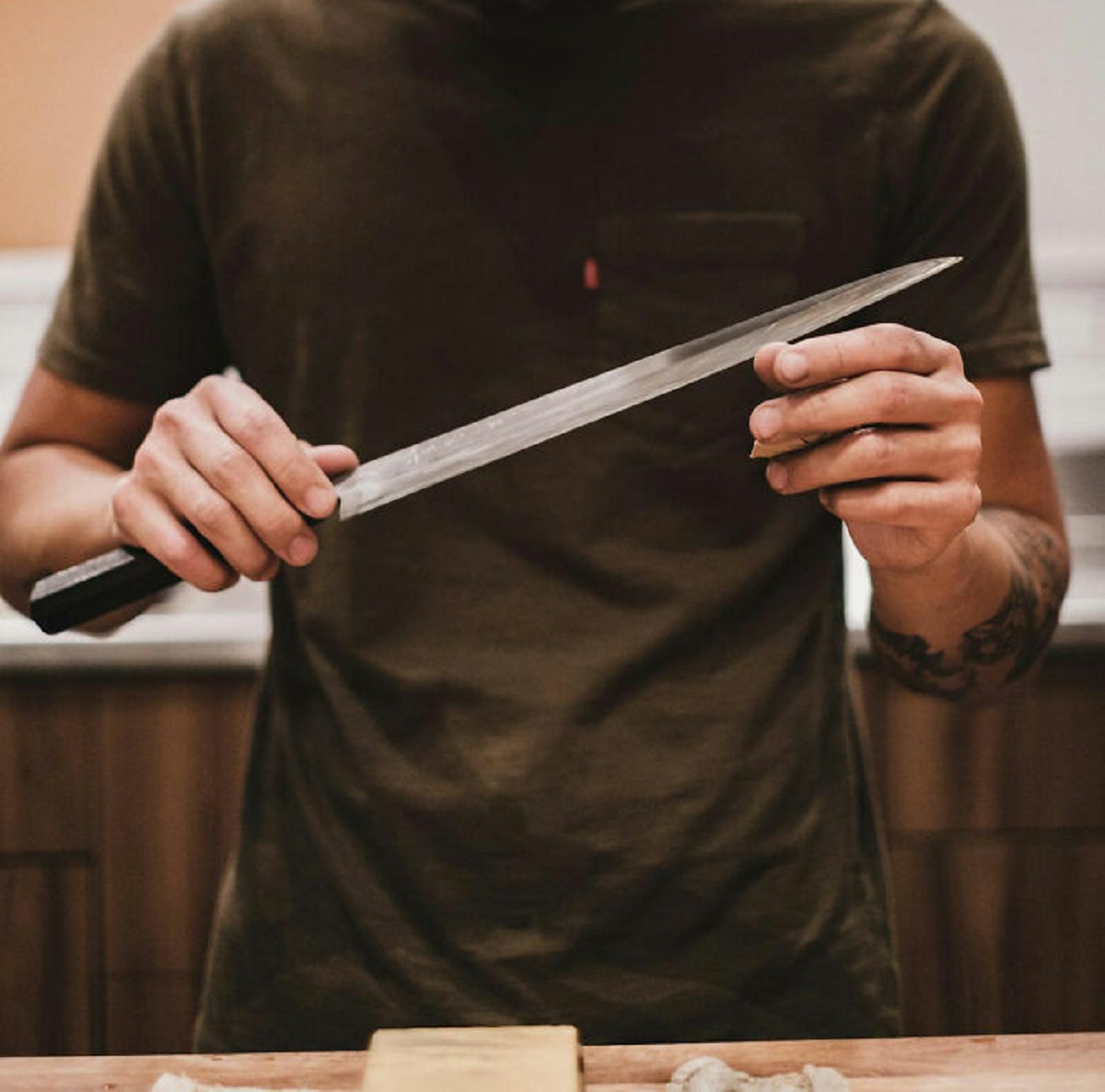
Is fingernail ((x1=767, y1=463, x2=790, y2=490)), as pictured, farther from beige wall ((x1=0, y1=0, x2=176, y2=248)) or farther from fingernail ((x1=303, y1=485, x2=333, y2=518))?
beige wall ((x1=0, y1=0, x2=176, y2=248))

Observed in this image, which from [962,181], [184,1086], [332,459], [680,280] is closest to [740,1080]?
[184,1086]

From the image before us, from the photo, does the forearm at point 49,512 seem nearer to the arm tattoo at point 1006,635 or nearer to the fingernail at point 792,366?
the fingernail at point 792,366

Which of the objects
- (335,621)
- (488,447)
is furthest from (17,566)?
(488,447)

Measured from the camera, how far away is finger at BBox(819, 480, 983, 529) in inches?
26.6

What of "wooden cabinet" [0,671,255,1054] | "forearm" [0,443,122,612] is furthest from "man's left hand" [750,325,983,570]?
"wooden cabinet" [0,671,255,1054]

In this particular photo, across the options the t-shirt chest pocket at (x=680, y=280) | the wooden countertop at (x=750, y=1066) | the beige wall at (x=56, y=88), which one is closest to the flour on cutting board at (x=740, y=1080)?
the wooden countertop at (x=750, y=1066)

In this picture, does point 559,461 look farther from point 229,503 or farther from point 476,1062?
point 476,1062

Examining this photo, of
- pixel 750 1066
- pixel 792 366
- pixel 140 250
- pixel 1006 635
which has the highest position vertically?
pixel 140 250

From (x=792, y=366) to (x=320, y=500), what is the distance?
0.27 meters

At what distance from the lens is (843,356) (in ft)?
2.09

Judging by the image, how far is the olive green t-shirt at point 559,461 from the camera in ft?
2.94

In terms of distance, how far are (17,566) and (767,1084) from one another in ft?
2.20

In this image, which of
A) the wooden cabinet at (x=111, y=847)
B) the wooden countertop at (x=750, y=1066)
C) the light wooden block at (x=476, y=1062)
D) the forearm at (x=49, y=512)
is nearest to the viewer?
the light wooden block at (x=476, y=1062)

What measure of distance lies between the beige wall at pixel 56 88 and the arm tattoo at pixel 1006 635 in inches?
51.1
